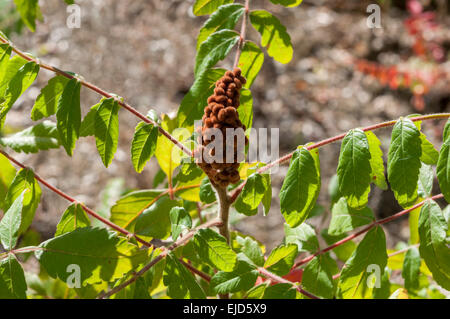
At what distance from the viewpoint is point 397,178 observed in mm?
1124

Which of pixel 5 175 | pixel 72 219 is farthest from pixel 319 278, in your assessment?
pixel 5 175

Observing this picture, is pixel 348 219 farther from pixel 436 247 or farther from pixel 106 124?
pixel 106 124

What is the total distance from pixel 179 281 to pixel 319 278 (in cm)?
43

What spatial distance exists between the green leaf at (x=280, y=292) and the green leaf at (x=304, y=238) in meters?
0.18

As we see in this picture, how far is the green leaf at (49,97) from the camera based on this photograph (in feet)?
4.36

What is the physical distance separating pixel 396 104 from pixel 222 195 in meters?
3.64

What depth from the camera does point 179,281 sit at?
1.23 m

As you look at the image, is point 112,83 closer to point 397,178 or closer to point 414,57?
point 414,57

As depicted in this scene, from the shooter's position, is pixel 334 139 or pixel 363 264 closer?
pixel 334 139

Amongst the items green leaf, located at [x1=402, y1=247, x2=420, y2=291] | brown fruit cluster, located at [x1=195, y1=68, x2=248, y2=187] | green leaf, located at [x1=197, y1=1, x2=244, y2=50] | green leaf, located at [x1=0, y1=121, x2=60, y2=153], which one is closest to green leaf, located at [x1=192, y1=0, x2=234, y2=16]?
green leaf, located at [x1=197, y1=1, x2=244, y2=50]

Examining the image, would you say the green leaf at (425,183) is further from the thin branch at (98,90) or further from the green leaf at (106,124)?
the green leaf at (106,124)

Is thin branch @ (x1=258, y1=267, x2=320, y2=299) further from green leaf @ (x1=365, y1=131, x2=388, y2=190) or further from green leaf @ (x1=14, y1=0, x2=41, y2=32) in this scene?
green leaf @ (x1=14, y1=0, x2=41, y2=32)

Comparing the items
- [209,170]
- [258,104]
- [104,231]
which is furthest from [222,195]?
[258,104]

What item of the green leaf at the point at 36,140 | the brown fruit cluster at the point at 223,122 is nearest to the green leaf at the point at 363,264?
the brown fruit cluster at the point at 223,122
